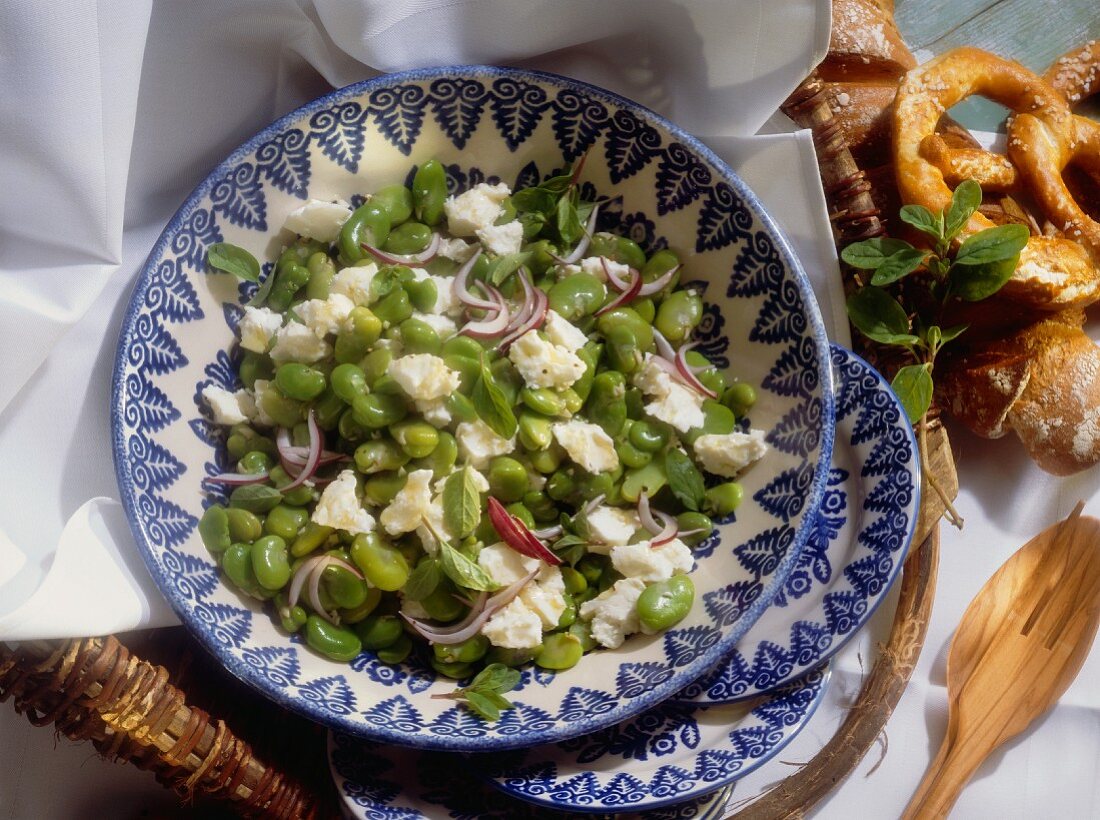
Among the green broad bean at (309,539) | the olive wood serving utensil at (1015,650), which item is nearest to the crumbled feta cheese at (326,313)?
the green broad bean at (309,539)

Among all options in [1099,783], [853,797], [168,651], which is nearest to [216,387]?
[168,651]

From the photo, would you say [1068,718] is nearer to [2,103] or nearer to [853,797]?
[853,797]

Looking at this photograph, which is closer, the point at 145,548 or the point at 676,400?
the point at 145,548

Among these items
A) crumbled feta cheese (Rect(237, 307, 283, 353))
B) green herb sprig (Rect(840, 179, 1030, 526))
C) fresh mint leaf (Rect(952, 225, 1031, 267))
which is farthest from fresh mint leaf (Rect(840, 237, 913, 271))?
crumbled feta cheese (Rect(237, 307, 283, 353))

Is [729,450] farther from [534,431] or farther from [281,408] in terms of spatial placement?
[281,408]

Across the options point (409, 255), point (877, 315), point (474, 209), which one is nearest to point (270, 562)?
point (409, 255)

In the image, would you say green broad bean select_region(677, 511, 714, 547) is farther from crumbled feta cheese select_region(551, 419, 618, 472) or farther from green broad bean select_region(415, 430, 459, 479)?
green broad bean select_region(415, 430, 459, 479)

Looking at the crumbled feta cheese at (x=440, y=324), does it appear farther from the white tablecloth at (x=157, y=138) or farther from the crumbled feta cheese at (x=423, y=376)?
the white tablecloth at (x=157, y=138)
